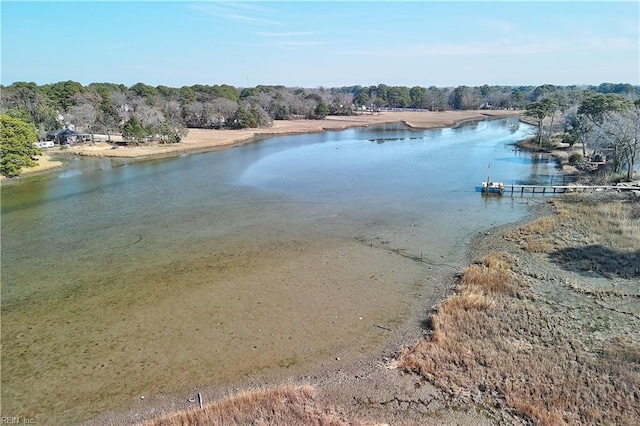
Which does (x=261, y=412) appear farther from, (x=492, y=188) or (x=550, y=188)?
(x=550, y=188)

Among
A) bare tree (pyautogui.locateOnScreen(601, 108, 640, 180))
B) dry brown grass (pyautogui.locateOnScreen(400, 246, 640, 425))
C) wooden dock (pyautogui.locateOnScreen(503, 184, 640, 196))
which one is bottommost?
dry brown grass (pyautogui.locateOnScreen(400, 246, 640, 425))

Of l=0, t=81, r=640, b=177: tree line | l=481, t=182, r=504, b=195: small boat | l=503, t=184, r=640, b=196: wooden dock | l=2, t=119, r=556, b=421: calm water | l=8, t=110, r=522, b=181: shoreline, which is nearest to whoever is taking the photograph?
l=2, t=119, r=556, b=421: calm water

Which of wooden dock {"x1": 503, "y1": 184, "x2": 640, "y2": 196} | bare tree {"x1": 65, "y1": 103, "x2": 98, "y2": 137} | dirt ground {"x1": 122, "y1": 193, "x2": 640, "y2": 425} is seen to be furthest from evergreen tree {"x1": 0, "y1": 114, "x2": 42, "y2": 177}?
wooden dock {"x1": 503, "y1": 184, "x2": 640, "y2": 196}

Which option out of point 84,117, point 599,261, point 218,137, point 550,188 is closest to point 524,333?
point 599,261

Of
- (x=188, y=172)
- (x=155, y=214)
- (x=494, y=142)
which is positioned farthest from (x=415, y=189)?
(x=494, y=142)

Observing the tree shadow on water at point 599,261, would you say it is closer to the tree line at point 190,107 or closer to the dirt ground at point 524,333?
the dirt ground at point 524,333

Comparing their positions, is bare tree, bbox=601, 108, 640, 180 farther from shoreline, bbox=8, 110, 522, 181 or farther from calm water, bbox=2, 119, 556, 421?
shoreline, bbox=8, 110, 522, 181

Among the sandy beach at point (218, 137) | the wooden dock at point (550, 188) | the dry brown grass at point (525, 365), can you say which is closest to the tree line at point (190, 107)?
the sandy beach at point (218, 137)
